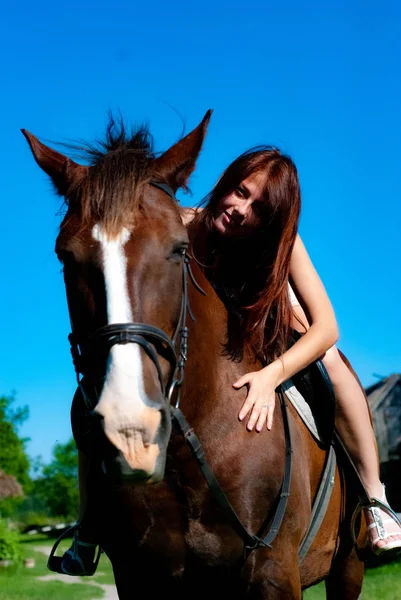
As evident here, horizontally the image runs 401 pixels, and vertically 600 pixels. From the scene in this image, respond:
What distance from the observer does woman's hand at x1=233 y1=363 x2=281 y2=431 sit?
346 centimetres

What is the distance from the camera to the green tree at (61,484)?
197ft

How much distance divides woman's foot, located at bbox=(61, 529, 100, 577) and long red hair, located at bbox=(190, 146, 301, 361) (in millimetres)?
1290

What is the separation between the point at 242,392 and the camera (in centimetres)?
354

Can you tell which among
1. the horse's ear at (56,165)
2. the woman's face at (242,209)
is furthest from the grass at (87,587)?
the horse's ear at (56,165)

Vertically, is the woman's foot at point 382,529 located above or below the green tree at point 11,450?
below

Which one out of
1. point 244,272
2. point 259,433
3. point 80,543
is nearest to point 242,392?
point 259,433

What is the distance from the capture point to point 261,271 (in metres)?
3.89

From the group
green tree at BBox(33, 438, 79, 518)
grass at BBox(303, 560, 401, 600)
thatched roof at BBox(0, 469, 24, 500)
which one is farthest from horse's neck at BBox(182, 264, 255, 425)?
green tree at BBox(33, 438, 79, 518)

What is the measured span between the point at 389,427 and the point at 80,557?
A: 2260cm

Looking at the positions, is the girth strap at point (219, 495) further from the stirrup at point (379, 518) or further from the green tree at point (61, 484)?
the green tree at point (61, 484)

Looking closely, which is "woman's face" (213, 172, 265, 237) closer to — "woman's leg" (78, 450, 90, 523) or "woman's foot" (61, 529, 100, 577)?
"woman's leg" (78, 450, 90, 523)

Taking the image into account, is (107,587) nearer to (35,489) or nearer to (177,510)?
(177,510)

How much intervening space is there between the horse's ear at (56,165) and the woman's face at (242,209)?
33.7 inches

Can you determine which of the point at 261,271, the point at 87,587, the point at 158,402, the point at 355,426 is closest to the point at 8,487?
the point at 87,587
